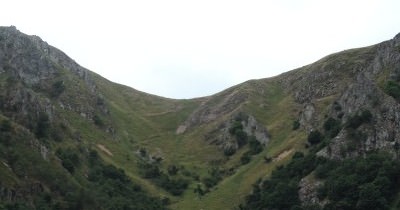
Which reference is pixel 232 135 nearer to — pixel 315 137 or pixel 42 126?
pixel 315 137

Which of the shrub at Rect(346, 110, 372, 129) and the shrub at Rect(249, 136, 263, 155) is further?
the shrub at Rect(249, 136, 263, 155)

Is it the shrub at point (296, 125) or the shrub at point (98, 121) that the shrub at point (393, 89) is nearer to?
the shrub at point (296, 125)

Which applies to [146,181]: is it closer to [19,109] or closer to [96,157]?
[96,157]

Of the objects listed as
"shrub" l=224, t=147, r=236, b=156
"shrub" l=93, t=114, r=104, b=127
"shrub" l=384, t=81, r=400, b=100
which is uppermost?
"shrub" l=93, t=114, r=104, b=127

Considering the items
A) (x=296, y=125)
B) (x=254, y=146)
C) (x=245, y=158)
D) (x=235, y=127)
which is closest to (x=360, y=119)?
(x=296, y=125)

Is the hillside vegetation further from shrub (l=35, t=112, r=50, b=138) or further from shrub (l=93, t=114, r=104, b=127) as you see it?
shrub (l=93, t=114, r=104, b=127)

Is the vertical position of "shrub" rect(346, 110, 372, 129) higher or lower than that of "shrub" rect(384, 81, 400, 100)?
lower

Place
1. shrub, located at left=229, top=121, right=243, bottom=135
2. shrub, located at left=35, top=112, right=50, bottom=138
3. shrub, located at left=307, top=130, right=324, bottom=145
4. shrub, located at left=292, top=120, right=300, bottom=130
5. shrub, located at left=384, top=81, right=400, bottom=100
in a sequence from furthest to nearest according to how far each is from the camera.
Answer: shrub, located at left=229, top=121, right=243, bottom=135, shrub, located at left=292, top=120, right=300, bottom=130, shrub, located at left=35, top=112, right=50, bottom=138, shrub, located at left=307, top=130, right=324, bottom=145, shrub, located at left=384, top=81, right=400, bottom=100

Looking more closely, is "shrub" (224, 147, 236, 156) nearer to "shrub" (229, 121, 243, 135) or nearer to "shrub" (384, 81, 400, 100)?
"shrub" (229, 121, 243, 135)

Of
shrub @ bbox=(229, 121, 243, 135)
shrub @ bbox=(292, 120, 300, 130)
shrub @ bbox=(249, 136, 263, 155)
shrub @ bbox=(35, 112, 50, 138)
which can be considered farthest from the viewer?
shrub @ bbox=(229, 121, 243, 135)

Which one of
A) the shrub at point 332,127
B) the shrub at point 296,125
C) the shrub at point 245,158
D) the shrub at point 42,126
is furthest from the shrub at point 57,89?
the shrub at point 332,127

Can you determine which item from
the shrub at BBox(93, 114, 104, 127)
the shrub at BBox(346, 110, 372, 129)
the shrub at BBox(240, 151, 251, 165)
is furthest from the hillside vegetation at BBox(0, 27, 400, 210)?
the shrub at BBox(240, 151, 251, 165)

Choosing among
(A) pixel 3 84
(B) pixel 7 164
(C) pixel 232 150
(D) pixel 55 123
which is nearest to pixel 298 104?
(C) pixel 232 150

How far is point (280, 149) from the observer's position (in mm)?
155750
